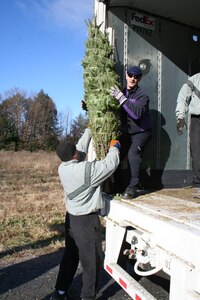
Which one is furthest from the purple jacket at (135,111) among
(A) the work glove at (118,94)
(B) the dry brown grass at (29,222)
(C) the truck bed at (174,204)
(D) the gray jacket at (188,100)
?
(B) the dry brown grass at (29,222)

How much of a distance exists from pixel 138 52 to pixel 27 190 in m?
9.67

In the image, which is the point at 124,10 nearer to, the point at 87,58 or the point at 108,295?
the point at 87,58

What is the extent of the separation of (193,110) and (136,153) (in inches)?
31.2

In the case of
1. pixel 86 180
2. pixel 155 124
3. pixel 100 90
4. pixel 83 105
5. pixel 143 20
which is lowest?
pixel 86 180

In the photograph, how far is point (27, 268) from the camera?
554 cm

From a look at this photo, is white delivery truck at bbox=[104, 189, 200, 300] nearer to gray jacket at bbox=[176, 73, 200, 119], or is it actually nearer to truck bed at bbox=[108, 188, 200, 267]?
truck bed at bbox=[108, 188, 200, 267]

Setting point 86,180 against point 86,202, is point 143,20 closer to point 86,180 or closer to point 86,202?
point 86,180

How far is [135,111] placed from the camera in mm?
4305

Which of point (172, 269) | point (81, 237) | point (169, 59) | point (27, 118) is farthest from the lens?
point (27, 118)

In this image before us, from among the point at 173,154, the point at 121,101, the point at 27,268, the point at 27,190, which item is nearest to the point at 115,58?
the point at 121,101

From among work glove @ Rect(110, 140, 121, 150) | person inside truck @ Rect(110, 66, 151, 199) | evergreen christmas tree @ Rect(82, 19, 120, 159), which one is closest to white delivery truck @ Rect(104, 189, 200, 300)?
person inside truck @ Rect(110, 66, 151, 199)

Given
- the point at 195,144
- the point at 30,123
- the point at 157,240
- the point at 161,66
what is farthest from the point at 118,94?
the point at 30,123

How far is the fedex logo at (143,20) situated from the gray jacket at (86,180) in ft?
6.39

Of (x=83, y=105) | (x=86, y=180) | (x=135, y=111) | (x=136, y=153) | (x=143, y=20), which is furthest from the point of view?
(x=143, y=20)
